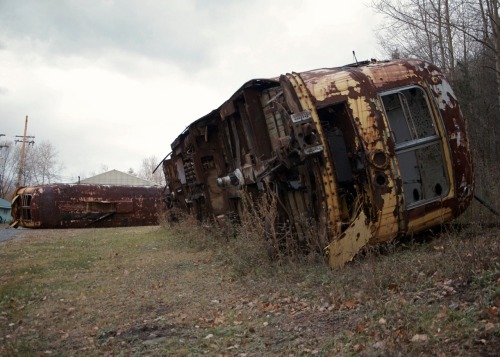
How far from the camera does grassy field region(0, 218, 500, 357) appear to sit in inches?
135

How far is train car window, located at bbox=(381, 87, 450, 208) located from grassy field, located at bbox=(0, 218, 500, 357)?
0.68 metres

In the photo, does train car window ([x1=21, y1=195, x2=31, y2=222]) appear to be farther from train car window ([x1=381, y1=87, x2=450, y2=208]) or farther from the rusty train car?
train car window ([x1=381, y1=87, x2=450, y2=208])

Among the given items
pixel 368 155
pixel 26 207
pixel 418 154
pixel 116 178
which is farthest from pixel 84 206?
pixel 116 178

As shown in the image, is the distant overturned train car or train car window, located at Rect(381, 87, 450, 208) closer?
train car window, located at Rect(381, 87, 450, 208)

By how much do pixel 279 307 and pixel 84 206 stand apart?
18.5 meters

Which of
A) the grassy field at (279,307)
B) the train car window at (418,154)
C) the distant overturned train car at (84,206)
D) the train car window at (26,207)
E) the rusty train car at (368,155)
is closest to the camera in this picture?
the grassy field at (279,307)

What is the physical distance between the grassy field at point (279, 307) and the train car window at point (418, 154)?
678 millimetres

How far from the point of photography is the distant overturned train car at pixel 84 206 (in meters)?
20.5

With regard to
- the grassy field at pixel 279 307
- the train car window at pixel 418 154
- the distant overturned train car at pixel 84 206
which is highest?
the distant overturned train car at pixel 84 206

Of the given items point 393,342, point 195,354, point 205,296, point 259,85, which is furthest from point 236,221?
point 393,342

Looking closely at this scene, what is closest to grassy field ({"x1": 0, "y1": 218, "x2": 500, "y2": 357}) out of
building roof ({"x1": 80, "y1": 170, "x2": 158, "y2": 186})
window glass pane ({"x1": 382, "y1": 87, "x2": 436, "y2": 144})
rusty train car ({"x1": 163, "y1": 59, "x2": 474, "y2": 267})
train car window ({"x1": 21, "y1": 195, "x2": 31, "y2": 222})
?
rusty train car ({"x1": 163, "y1": 59, "x2": 474, "y2": 267})

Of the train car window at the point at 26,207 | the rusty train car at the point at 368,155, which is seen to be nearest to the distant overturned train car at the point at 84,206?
the train car window at the point at 26,207

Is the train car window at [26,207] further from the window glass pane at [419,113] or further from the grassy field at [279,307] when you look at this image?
the window glass pane at [419,113]

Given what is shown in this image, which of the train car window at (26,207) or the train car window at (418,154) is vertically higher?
the train car window at (26,207)
